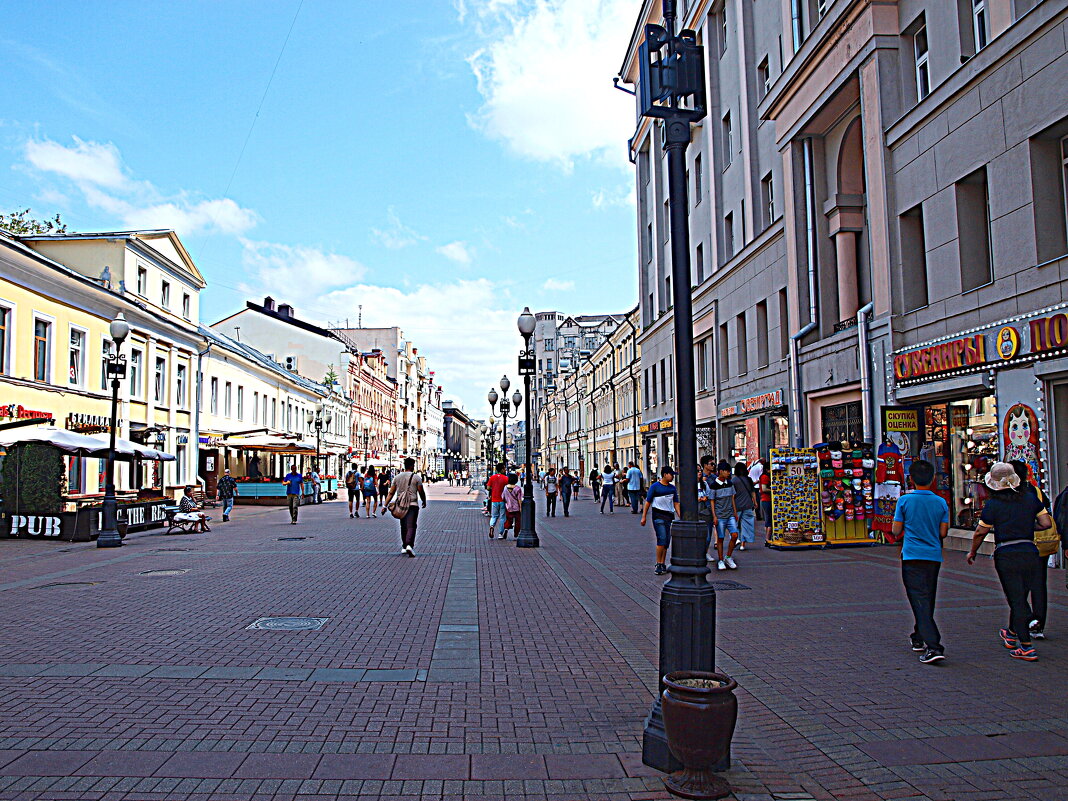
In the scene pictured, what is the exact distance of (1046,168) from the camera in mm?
12273

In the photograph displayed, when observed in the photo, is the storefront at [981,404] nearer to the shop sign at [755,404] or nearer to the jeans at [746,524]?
the jeans at [746,524]

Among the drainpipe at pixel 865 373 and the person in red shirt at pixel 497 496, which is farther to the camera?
the person in red shirt at pixel 497 496

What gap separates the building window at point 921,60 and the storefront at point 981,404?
4.97m

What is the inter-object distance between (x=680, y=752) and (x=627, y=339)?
1907 inches

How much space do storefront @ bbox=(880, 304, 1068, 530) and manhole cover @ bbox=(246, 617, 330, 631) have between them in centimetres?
1010

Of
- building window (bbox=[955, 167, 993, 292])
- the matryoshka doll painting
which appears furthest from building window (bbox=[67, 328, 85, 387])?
the matryoshka doll painting

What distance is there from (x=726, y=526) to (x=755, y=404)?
40.0ft

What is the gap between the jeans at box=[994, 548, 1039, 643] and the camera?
7000 millimetres

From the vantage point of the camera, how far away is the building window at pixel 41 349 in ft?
78.5

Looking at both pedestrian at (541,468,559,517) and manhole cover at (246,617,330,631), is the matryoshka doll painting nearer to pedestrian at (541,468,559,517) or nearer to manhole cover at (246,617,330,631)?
manhole cover at (246,617,330,631)

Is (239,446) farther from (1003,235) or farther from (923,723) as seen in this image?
(923,723)

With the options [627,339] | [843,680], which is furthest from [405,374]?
[843,680]

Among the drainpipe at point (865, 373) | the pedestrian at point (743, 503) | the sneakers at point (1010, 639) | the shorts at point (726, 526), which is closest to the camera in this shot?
the sneakers at point (1010, 639)

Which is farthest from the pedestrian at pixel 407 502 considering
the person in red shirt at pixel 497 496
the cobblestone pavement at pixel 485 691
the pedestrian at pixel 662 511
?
the pedestrian at pixel 662 511
